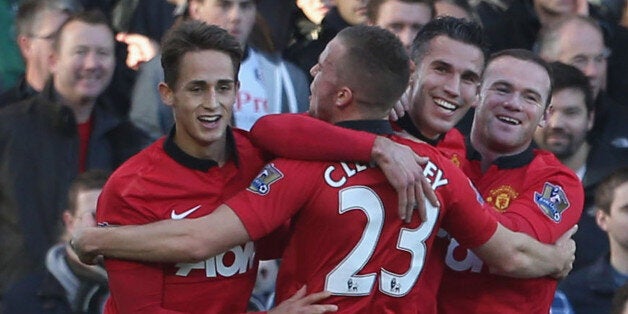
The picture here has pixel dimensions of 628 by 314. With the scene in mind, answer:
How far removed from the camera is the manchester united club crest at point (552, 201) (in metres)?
5.89

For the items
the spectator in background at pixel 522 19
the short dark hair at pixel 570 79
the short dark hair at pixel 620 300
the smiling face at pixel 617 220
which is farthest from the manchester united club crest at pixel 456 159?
the spectator in background at pixel 522 19

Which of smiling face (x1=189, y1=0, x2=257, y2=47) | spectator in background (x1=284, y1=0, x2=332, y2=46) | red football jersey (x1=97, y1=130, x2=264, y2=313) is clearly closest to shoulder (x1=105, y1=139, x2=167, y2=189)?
red football jersey (x1=97, y1=130, x2=264, y2=313)

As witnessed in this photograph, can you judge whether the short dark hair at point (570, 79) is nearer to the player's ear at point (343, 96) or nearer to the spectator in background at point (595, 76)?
the spectator in background at point (595, 76)

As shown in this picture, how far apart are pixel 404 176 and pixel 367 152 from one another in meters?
0.14

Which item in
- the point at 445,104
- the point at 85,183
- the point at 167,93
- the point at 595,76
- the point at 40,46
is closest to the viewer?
the point at 167,93

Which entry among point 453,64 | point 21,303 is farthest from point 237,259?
point 21,303

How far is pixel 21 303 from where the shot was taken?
7.21 m

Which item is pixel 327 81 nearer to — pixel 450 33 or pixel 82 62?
pixel 450 33

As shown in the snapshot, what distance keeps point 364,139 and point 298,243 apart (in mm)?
413

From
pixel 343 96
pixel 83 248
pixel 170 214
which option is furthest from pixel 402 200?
pixel 83 248

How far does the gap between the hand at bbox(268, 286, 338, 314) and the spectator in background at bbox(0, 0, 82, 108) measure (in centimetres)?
302

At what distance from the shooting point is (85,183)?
7.40 meters

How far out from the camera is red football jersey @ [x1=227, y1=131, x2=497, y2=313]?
17.6 feet

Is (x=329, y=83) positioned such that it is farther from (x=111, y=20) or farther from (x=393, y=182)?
(x=111, y=20)
